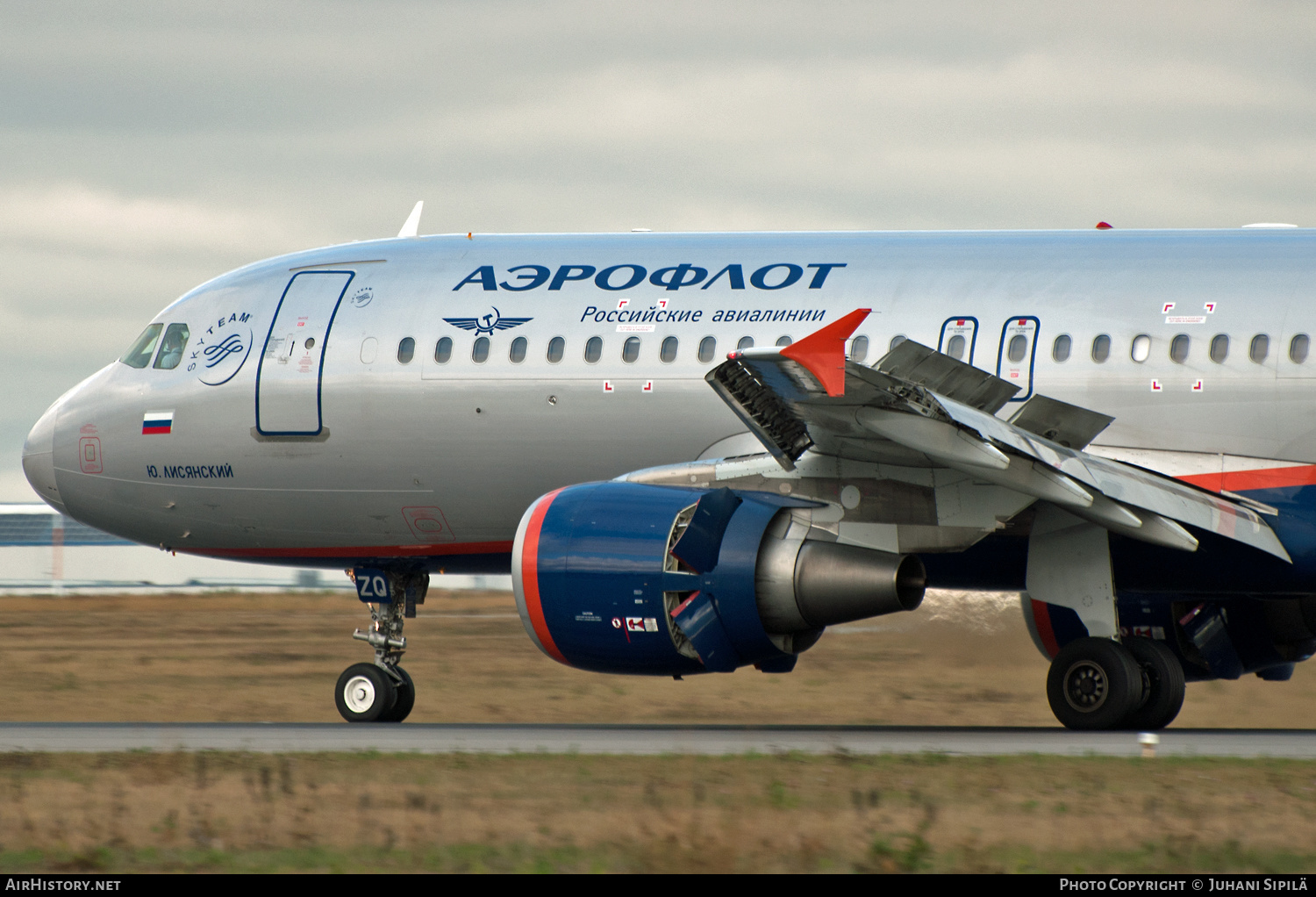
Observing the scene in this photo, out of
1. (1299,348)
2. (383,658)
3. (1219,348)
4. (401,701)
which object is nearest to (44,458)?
(383,658)

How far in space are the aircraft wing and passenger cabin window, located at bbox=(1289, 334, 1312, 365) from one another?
4.33 ft

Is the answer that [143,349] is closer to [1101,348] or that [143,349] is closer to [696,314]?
[696,314]

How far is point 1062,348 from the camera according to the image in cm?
1538

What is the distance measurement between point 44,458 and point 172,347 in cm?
183

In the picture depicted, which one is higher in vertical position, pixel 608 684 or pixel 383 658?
pixel 383 658

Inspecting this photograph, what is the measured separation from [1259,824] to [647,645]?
5744 millimetres

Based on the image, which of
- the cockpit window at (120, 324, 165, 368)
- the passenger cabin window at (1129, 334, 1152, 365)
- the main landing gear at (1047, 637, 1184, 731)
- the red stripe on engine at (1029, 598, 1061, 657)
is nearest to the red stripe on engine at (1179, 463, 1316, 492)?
the passenger cabin window at (1129, 334, 1152, 365)

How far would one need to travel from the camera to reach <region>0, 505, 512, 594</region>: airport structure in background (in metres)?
59.0

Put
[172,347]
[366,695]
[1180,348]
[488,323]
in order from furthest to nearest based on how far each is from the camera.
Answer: [172,347], [366,695], [488,323], [1180,348]

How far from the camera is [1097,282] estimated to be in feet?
51.2

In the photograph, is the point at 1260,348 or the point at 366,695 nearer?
the point at 1260,348

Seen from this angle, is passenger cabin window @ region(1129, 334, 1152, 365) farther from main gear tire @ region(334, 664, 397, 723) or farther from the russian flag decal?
the russian flag decal
